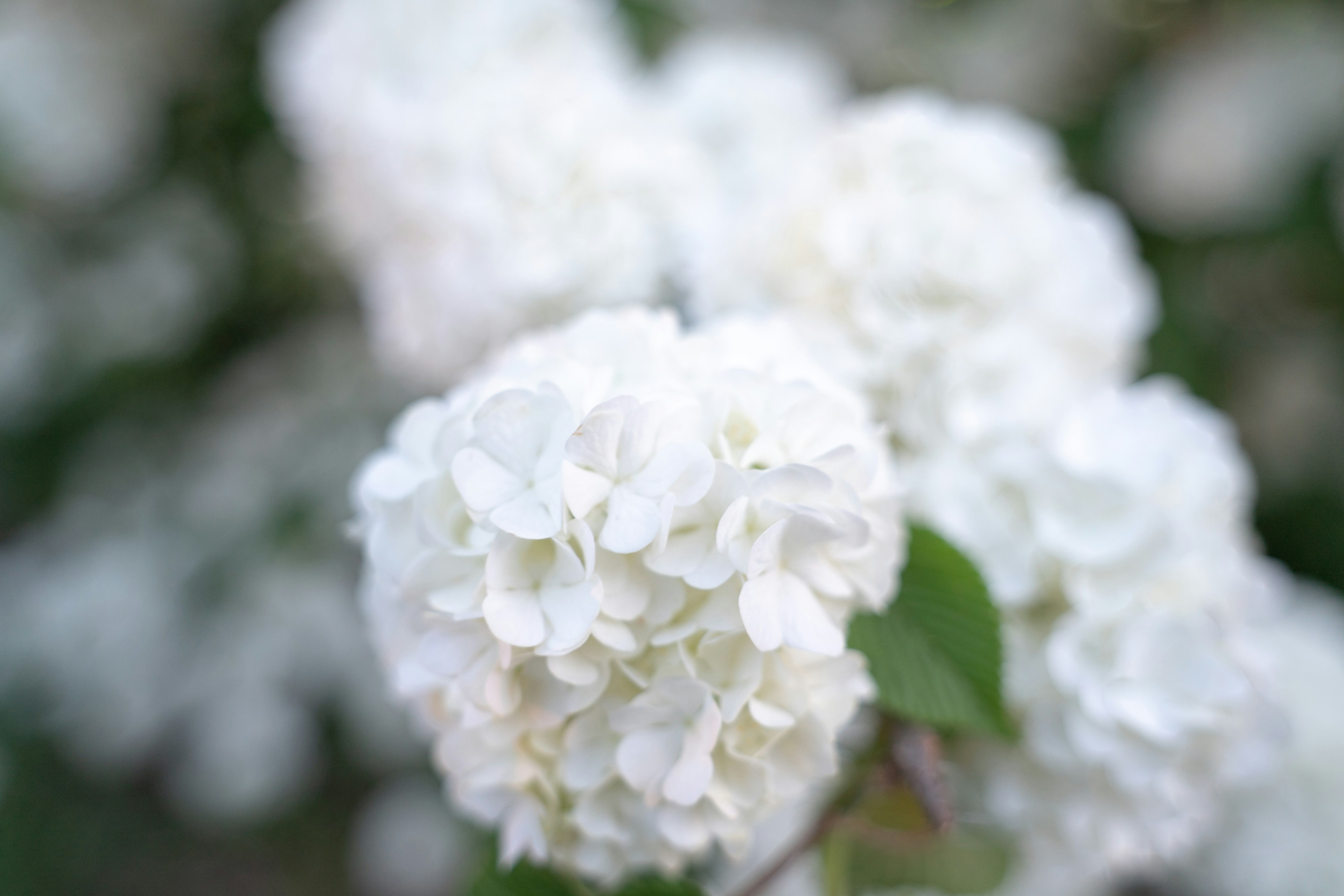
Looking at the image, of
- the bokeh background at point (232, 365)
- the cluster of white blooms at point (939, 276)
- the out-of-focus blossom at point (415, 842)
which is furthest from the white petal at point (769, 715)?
the out-of-focus blossom at point (415, 842)

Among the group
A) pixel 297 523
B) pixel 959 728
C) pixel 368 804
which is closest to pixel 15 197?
pixel 297 523

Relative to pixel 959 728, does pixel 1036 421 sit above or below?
above

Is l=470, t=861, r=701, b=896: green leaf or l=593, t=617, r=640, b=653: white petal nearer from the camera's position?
l=593, t=617, r=640, b=653: white petal

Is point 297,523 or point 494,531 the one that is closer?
point 494,531

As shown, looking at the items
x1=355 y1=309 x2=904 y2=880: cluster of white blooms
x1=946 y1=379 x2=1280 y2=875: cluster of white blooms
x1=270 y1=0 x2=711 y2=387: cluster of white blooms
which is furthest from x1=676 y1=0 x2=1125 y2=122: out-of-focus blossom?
x1=355 y1=309 x2=904 y2=880: cluster of white blooms

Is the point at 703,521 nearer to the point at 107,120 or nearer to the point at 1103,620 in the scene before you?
the point at 1103,620

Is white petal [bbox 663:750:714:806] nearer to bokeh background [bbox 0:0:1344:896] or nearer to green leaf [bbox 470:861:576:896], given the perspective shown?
green leaf [bbox 470:861:576:896]
